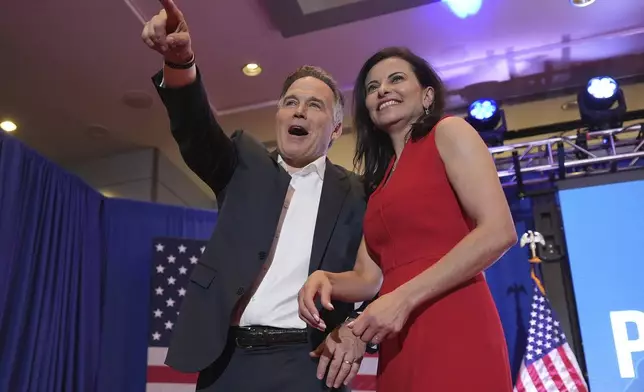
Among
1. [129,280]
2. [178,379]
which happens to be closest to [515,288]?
[178,379]

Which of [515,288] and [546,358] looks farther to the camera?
[515,288]

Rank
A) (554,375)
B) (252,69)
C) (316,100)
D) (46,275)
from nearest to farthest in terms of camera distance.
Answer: (316,100)
(554,375)
(46,275)
(252,69)

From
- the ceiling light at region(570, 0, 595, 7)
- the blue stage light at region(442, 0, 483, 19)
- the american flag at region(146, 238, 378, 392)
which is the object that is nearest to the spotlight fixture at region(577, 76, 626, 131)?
the ceiling light at region(570, 0, 595, 7)

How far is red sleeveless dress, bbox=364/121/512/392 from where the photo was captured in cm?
108

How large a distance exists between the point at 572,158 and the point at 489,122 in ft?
1.99

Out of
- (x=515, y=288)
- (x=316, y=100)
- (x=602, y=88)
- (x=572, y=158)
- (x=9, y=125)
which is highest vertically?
(x=9, y=125)

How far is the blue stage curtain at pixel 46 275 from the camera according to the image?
11.8 ft

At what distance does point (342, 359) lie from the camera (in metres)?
1.20

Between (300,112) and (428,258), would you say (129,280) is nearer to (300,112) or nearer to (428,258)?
(300,112)

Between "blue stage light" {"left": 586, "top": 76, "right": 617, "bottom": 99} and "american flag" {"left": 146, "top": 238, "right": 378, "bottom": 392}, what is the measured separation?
7.43ft

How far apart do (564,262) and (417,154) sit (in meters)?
3.22

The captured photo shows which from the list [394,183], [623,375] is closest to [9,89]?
[394,183]

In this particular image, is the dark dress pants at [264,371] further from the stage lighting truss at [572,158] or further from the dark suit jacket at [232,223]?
the stage lighting truss at [572,158]

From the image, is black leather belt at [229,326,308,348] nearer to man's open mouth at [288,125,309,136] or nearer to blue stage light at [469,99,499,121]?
man's open mouth at [288,125,309,136]
